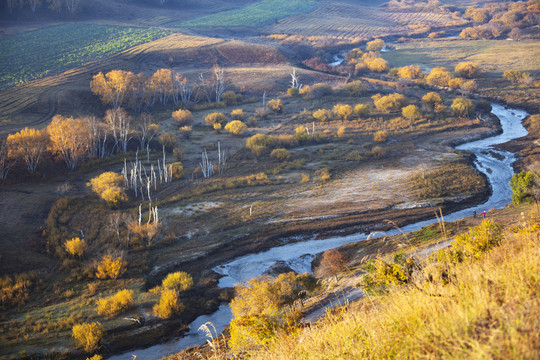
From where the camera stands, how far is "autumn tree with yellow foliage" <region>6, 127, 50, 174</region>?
1428 inches

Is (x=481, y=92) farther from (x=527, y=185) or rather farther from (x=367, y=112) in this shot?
(x=527, y=185)

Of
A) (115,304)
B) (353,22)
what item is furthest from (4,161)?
(353,22)

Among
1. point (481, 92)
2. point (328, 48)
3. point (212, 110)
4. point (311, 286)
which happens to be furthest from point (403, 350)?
point (328, 48)

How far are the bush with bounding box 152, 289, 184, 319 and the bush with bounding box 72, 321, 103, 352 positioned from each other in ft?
10.1

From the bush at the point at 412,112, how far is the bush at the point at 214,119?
84.4ft

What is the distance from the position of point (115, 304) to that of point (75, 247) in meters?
6.74

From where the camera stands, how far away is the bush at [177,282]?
23375 mm

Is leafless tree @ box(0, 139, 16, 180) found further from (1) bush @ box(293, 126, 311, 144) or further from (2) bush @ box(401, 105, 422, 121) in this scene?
(2) bush @ box(401, 105, 422, 121)

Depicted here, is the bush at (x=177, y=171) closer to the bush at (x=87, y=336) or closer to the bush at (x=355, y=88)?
the bush at (x=87, y=336)

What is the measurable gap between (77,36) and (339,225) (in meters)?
79.2

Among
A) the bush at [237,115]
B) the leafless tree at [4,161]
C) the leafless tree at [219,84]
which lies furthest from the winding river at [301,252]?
the leafless tree at [219,84]

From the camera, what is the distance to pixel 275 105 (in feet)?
203

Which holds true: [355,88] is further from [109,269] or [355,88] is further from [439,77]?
[109,269]

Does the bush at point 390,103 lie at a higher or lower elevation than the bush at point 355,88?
lower
